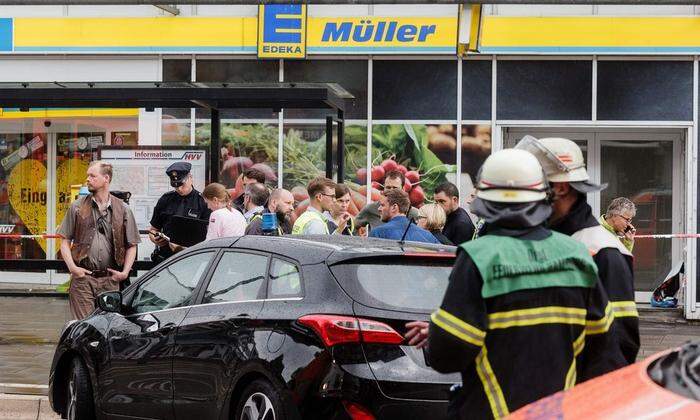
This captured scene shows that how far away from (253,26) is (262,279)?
10.9 metres

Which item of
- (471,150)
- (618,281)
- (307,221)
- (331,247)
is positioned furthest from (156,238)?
(618,281)

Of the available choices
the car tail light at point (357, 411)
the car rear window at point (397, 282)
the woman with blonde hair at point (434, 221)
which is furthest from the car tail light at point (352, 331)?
the woman with blonde hair at point (434, 221)

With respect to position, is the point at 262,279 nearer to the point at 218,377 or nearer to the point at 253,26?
the point at 218,377

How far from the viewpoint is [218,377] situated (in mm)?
6816

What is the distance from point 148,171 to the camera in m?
13.6

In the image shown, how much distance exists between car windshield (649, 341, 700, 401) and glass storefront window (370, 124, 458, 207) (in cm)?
1342

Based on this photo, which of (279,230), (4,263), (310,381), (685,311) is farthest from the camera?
(685,311)

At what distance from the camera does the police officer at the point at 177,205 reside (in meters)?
11.5

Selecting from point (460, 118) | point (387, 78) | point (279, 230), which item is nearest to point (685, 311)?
point (460, 118)

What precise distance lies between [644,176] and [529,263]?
13.9 m

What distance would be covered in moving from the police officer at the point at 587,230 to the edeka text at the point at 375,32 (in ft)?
41.4

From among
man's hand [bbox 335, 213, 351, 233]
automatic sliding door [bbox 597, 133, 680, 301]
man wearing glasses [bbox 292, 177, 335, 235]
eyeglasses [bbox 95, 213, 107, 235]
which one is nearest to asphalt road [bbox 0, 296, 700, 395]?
automatic sliding door [bbox 597, 133, 680, 301]

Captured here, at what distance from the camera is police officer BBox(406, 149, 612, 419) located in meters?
4.08

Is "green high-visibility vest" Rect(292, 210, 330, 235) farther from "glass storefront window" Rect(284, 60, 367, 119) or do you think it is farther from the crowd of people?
"glass storefront window" Rect(284, 60, 367, 119)
